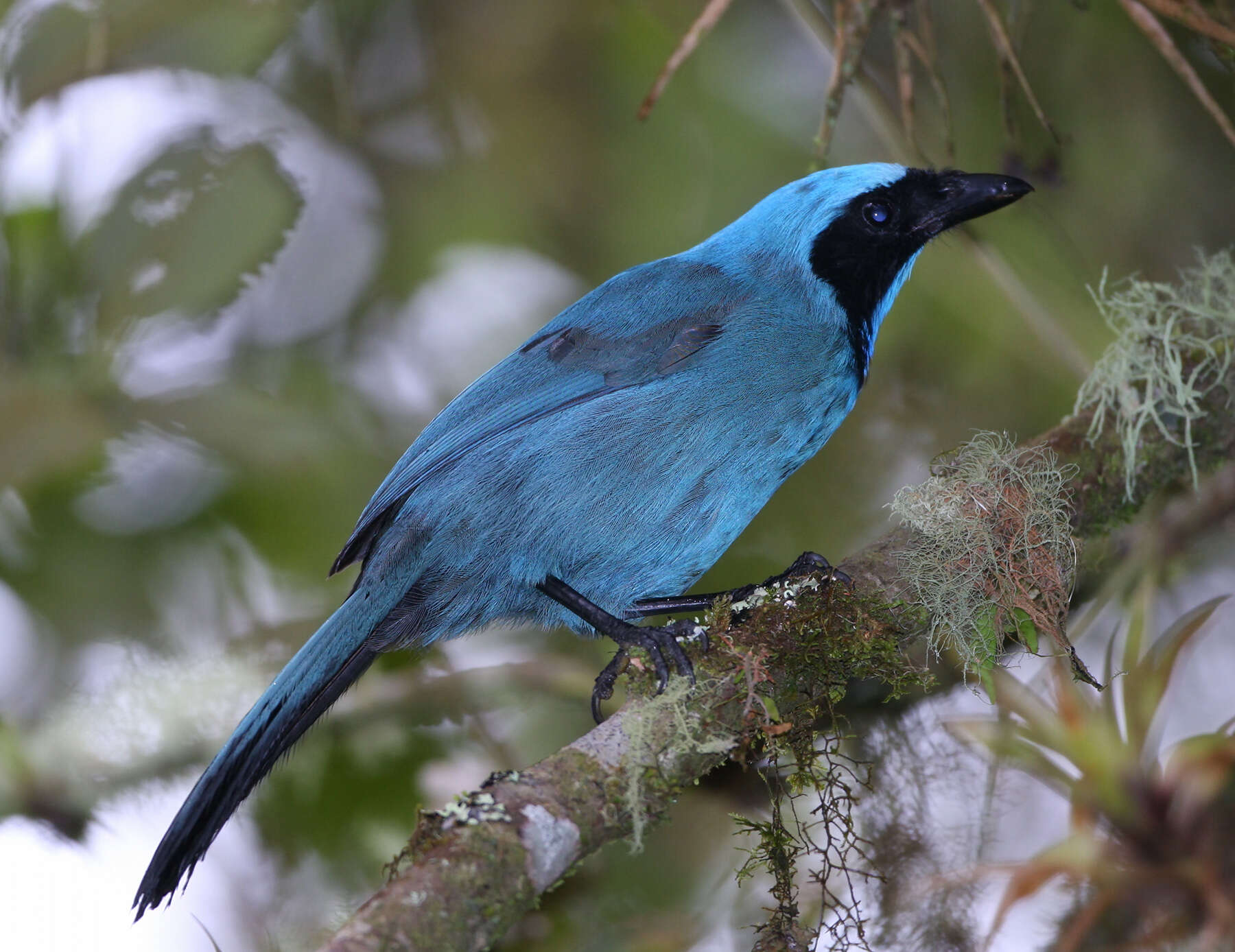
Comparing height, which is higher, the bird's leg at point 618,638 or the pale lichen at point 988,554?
the pale lichen at point 988,554

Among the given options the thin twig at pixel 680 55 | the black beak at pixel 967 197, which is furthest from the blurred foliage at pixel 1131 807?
the thin twig at pixel 680 55

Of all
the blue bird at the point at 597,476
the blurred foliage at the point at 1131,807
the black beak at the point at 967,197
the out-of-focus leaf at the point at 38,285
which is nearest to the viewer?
the blurred foliage at the point at 1131,807

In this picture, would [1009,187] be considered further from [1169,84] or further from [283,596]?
[283,596]

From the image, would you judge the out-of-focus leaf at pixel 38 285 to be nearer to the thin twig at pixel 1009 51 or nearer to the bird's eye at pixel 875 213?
the bird's eye at pixel 875 213

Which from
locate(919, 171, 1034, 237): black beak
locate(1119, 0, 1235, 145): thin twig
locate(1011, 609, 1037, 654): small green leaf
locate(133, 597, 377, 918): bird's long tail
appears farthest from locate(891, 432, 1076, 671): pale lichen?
locate(133, 597, 377, 918): bird's long tail

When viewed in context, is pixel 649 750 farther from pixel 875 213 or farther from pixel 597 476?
pixel 875 213

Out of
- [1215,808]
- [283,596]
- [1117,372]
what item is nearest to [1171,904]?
[1215,808]
